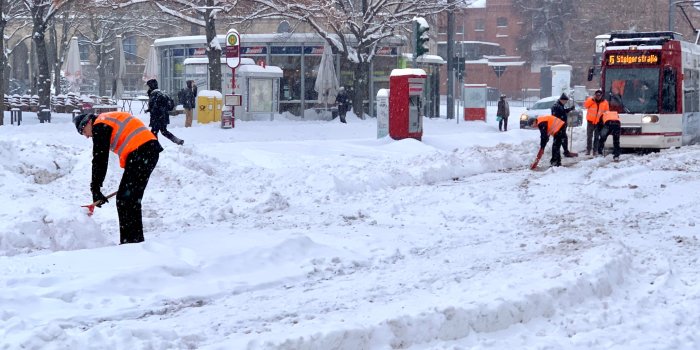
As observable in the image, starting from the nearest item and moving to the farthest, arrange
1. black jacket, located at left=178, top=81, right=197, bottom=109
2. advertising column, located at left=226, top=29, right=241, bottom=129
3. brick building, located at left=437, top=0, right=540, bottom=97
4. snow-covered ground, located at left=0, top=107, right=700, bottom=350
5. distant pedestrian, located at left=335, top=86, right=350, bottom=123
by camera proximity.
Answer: snow-covered ground, located at left=0, top=107, right=700, bottom=350, advertising column, located at left=226, top=29, right=241, bottom=129, black jacket, located at left=178, top=81, right=197, bottom=109, distant pedestrian, located at left=335, top=86, right=350, bottom=123, brick building, located at left=437, top=0, right=540, bottom=97

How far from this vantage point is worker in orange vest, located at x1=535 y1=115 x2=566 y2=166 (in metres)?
19.5

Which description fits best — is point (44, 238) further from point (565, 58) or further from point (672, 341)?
point (565, 58)

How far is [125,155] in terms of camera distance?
9.20 meters

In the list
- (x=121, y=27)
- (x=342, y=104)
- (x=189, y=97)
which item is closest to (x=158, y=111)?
(x=189, y=97)

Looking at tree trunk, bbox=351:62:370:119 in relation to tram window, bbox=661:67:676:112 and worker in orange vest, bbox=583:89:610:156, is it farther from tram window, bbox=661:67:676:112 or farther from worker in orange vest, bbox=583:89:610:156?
worker in orange vest, bbox=583:89:610:156

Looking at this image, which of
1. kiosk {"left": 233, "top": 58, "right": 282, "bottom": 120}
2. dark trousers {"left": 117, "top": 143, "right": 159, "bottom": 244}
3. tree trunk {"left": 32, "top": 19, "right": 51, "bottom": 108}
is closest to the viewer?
dark trousers {"left": 117, "top": 143, "right": 159, "bottom": 244}

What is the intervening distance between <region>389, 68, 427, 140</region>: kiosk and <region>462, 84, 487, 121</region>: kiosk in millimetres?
14219

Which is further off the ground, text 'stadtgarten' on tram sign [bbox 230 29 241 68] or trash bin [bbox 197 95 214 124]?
text 'stadtgarten' on tram sign [bbox 230 29 241 68]

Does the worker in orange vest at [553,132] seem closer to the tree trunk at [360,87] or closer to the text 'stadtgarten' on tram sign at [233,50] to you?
the text 'stadtgarten' on tram sign at [233,50]

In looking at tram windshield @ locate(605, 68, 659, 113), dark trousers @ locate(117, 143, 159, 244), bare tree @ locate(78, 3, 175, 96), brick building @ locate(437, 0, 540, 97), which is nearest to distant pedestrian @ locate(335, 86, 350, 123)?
tram windshield @ locate(605, 68, 659, 113)

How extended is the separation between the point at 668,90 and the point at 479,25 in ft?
226

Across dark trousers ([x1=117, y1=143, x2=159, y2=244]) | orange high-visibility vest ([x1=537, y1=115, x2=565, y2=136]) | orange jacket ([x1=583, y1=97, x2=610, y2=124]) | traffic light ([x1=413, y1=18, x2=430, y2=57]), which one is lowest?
dark trousers ([x1=117, y1=143, x2=159, y2=244])

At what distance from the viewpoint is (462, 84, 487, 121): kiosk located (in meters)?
39.6

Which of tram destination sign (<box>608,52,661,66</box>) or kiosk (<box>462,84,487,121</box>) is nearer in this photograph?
tram destination sign (<box>608,52,661,66</box>)
